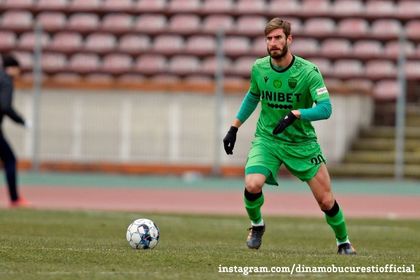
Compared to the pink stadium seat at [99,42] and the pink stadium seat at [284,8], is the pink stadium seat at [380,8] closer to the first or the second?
the pink stadium seat at [284,8]

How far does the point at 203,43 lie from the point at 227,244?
17046mm

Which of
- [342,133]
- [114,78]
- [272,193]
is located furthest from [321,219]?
[114,78]

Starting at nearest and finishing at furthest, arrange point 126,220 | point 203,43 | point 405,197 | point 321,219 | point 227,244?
point 227,244 → point 126,220 → point 321,219 → point 405,197 → point 203,43

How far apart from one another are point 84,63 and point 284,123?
19452 millimetres

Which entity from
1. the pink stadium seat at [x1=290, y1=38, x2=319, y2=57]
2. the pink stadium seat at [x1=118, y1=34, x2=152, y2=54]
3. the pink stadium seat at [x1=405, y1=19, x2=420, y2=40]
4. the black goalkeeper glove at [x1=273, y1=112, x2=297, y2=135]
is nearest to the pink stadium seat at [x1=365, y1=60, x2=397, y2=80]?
the pink stadium seat at [x1=405, y1=19, x2=420, y2=40]

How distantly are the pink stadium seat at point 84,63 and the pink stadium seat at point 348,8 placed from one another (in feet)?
20.9

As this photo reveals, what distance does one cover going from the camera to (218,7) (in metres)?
30.5

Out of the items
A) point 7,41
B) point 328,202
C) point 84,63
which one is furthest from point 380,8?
point 328,202

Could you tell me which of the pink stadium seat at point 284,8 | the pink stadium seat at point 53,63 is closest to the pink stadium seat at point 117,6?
the pink stadium seat at point 53,63

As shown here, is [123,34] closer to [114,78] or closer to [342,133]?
[114,78]

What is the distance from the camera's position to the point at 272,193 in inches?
933

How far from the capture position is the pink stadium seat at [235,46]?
28.6 m

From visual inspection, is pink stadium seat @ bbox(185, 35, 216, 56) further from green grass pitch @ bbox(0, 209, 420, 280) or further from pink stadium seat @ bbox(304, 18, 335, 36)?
green grass pitch @ bbox(0, 209, 420, 280)

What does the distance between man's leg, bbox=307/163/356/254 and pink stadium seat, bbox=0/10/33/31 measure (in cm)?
2034
